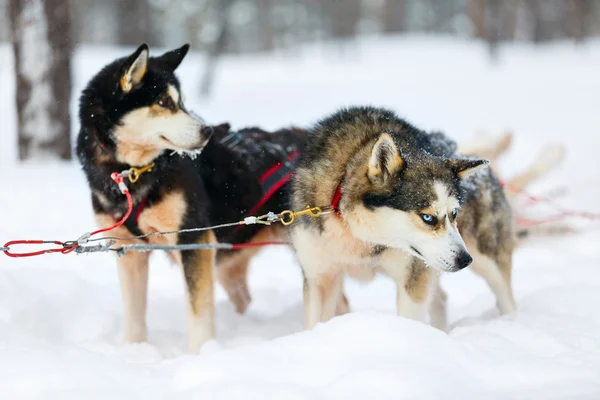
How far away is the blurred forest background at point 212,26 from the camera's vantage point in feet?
21.6

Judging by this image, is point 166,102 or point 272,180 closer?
point 166,102

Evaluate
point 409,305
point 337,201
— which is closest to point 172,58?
point 337,201

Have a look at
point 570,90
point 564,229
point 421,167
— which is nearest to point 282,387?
point 421,167

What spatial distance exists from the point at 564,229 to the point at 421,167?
3.59 metres

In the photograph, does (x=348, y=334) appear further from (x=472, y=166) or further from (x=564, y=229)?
(x=564, y=229)

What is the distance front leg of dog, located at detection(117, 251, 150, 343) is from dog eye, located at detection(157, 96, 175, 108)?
0.85 meters

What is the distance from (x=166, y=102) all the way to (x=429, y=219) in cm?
145

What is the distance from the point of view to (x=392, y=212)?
2787 mm

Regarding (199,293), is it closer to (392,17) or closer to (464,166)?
(464,166)

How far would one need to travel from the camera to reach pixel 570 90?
1414 centimetres

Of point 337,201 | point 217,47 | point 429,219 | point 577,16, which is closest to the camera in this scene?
point 429,219

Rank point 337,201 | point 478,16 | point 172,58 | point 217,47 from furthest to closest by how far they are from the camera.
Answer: point 478,16
point 217,47
point 172,58
point 337,201

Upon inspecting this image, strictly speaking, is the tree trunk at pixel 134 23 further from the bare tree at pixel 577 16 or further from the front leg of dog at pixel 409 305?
the front leg of dog at pixel 409 305

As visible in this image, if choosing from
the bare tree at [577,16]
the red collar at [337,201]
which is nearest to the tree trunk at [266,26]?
the bare tree at [577,16]
